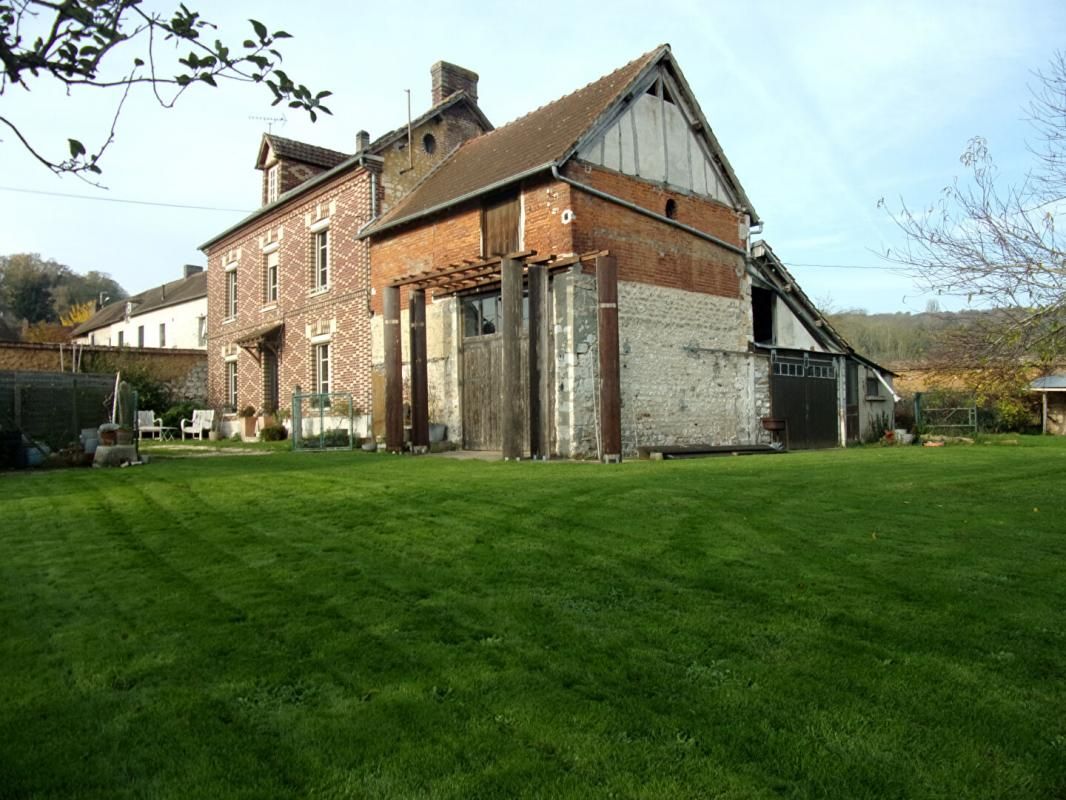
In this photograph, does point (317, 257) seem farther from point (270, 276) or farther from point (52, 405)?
point (52, 405)

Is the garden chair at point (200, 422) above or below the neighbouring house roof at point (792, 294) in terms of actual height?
below

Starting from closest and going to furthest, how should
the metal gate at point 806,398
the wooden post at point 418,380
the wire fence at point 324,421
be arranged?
the wooden post at point 418,380, the wire fence at point 324,421, the metal gate at point 806,398

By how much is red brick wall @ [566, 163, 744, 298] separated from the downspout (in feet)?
0.29

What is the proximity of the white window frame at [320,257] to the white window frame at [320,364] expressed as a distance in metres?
1.47

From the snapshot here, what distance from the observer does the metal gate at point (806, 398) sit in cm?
1772

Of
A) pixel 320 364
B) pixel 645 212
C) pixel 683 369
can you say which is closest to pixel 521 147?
pixel 645 212

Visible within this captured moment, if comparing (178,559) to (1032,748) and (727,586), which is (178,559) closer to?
(727,586)

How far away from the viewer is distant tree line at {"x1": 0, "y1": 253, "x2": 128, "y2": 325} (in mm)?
57125

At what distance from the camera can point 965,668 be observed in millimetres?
2988

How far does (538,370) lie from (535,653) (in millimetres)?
9598

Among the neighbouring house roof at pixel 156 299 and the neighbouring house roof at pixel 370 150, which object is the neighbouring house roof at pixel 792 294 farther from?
the neighbouring house roof at pixel 156 299

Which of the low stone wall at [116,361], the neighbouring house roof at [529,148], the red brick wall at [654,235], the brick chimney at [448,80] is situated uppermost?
the brick chimney at [448,80]

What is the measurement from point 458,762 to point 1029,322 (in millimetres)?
6377

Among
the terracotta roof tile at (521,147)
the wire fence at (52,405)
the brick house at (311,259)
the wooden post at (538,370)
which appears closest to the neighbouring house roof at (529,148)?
the terracotta roof tile at (521,147)
